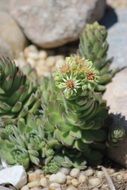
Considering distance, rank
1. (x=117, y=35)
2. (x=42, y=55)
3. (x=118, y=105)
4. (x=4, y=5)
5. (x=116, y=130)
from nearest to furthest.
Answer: (x=116, y=130), (x=118, y=105), (x=117, y=35), (x=42, y=55), (x=4, y=5)

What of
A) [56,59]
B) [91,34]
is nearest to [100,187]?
[91,34]

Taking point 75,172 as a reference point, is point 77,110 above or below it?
above

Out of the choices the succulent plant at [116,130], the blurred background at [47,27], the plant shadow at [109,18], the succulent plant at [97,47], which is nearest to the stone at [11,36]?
the blurred background at [47,27]

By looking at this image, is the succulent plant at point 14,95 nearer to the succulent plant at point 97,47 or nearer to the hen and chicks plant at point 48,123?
the hen and chicks plant at point 48,123

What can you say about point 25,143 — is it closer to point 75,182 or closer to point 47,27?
point 75,182

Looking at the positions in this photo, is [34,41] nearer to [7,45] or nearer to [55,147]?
[7,45]

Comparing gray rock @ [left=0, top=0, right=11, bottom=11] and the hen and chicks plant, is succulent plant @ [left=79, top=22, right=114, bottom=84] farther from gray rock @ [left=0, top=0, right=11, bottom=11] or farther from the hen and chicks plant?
gray rock @ [left=0, top=0, right=11, bottom=11]

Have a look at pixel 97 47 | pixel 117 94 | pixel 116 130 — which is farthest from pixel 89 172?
pixel 97 47
